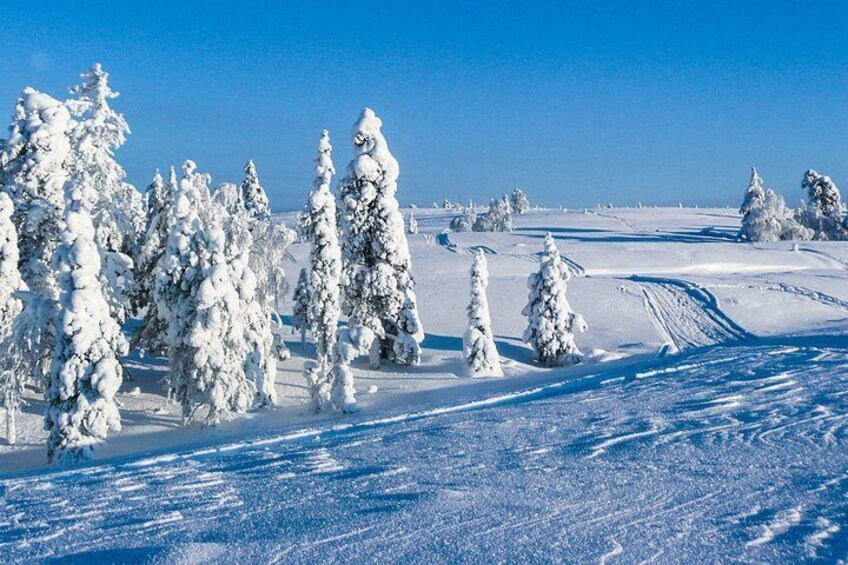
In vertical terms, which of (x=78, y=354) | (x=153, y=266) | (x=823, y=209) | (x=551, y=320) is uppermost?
(x=823, y=209)

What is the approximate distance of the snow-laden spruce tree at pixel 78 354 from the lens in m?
19.1

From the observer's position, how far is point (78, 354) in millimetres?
19453

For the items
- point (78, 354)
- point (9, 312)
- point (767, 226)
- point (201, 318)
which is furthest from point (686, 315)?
point (767, 226)

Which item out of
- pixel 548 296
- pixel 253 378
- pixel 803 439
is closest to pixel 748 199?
pixel 548 296

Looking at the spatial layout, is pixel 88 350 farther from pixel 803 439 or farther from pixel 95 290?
pixel 803 439

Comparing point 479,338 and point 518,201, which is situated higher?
point 518,201

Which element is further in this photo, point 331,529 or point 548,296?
point 548,296

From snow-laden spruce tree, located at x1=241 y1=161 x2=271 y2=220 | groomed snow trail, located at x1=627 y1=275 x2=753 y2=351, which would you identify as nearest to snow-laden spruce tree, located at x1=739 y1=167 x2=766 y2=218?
groomed snow trail, located at x1=627 y1=275 x2=753 y2=351

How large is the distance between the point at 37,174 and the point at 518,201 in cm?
15193

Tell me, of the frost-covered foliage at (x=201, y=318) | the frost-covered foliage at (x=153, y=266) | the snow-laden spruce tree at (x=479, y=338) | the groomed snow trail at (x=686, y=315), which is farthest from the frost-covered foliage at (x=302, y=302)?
the groomed snow trail at (x=686, y=315)

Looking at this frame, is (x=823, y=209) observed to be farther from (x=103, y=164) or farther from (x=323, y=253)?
(x=103, y=164)

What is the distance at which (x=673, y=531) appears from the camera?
624 centimetres

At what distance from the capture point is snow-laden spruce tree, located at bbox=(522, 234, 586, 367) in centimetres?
3531

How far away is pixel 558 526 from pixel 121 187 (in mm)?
27104
